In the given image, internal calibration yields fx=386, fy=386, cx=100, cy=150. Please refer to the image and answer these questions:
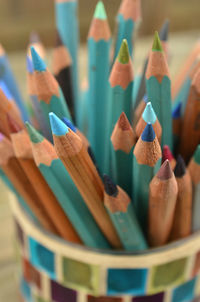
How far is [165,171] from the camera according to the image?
0.16 metres

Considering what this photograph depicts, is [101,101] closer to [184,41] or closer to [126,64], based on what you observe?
[126,64]

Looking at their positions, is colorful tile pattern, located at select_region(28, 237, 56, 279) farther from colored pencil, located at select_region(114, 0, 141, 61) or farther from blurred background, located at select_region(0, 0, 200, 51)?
blurred background, located at select_region(0, 0, 200, 51)

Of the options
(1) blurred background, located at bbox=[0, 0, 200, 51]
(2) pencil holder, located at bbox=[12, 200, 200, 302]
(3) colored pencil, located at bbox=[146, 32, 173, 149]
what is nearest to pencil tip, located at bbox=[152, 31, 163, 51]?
(3) colored pencil, located at bbox=[146, 32, 173, 149]

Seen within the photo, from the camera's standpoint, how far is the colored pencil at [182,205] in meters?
0.18

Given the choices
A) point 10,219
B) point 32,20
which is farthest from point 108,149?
point 32,20

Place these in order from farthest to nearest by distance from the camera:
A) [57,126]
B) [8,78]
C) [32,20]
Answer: [32,20] < [8,78] < [57,126]

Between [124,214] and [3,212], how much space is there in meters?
0.18

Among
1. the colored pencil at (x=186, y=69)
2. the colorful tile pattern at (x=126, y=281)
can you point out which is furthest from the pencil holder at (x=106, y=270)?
the colored pencil at (x=186, y=69)

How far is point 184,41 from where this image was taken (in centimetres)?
55

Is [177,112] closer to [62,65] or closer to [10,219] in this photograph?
[62,65]

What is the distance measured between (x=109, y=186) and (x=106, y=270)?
2.2 inches

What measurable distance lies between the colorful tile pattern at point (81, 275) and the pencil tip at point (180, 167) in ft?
0.22

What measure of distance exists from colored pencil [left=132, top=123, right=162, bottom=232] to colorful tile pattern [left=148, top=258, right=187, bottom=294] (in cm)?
3

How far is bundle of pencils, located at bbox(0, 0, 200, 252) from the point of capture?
0.17 metres
